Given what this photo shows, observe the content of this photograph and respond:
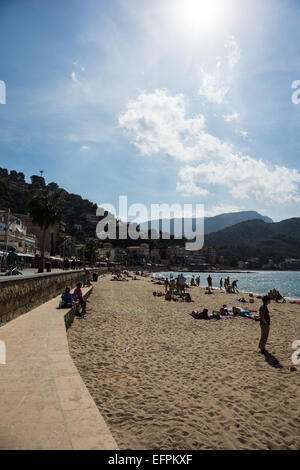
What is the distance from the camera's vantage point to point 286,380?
254 inches

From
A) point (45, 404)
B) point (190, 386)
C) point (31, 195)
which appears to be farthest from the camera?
point (31, 195)

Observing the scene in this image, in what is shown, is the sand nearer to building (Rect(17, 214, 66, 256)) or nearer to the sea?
the sea

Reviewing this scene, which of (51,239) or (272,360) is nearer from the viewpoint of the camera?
(272,360)

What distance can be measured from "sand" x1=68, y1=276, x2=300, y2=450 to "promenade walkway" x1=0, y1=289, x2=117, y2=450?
33.2 inches

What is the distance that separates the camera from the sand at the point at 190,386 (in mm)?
4043

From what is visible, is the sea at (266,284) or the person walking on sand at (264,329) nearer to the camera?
the person walking on sand at (264,329)

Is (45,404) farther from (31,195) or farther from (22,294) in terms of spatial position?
(31,195)

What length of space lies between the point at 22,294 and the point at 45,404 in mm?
6720

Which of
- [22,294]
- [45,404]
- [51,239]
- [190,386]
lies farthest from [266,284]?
[45,404]

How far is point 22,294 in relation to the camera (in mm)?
9461

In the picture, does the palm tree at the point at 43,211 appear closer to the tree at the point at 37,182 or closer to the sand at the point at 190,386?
the sand at the point at 190,386

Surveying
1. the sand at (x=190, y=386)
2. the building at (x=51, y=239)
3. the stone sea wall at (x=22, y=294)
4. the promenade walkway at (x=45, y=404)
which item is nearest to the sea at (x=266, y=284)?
the sand at (x=190, y=386)

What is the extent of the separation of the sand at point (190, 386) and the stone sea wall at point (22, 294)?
1.90 m
